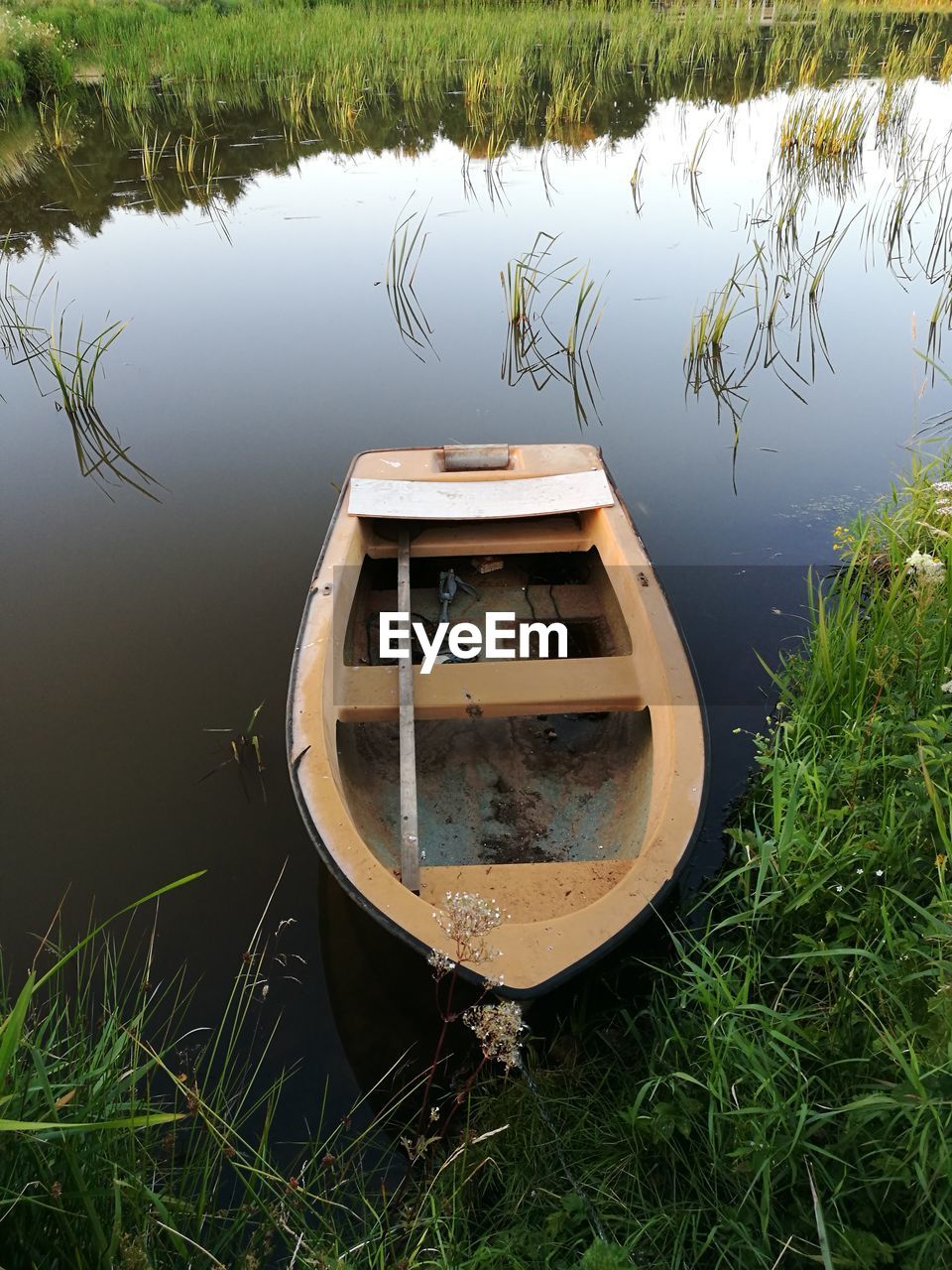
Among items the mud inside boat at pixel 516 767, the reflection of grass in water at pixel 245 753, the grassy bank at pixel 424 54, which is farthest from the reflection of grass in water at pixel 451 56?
the reflection of grass in water at pixel 245 753

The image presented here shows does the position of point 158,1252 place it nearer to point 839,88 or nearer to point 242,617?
point 242,617

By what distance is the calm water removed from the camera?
2.76 metres

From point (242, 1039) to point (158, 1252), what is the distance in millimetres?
927

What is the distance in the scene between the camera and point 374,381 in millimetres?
5473

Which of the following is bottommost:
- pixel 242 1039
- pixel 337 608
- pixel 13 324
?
pixel 242 1039

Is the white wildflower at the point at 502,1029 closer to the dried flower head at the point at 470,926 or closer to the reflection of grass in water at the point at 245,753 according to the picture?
the dried flower head at the point at 470,926

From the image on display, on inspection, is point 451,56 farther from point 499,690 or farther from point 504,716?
point 499,690

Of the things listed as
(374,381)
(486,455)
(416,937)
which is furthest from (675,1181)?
(374,381)

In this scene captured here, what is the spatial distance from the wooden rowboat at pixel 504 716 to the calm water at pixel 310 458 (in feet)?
1.15

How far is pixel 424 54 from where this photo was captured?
10.9 metres

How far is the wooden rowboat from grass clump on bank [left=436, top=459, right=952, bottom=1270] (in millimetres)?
285

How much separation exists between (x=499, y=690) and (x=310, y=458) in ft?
8.15

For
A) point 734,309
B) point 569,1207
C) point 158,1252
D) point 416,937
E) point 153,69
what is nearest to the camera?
point 158,1252

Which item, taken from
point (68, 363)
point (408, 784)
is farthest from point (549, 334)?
point (408, 784)
